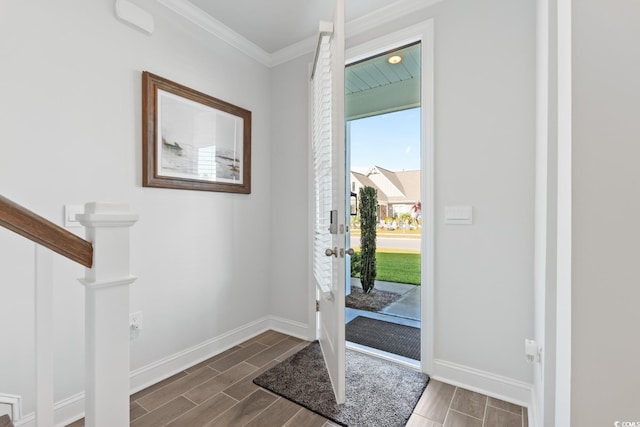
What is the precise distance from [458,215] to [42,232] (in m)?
1.95

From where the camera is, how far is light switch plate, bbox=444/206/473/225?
1.81 meters

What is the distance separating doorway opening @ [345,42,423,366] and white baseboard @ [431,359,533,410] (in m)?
0.68

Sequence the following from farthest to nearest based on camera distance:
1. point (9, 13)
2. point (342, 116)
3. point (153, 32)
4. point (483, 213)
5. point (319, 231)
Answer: point (319, 231)
point (153, 32)
point (483, 213)
point (342, 116)
point (9, 13)

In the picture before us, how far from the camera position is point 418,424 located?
1508 millimetres

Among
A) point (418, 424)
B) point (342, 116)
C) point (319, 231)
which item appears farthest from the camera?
point (319, 231)

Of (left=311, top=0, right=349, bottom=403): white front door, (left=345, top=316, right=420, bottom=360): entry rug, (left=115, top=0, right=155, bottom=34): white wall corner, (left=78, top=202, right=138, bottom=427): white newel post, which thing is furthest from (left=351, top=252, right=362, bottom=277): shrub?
(left=78, top=202, right=138, bottom=427): white newel post

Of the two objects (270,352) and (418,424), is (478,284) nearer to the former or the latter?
(418,424)

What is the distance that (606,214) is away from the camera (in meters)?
0.59

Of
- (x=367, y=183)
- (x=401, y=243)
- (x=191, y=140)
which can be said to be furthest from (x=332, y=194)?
(x=401, y=243)

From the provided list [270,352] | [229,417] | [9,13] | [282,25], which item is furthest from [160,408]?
[282,25]

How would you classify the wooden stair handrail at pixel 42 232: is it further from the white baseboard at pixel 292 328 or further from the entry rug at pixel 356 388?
the white baseboard at pixel 292 328

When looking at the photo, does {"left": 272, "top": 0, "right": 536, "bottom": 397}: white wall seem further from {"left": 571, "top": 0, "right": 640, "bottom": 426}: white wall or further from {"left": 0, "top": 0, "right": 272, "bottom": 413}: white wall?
{"left": 0, "top": 0, "right": 272, "bottom": 413}: white wall

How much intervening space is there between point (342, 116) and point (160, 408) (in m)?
1.98

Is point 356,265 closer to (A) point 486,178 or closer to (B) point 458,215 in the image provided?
Answer: (B) point 458,215
